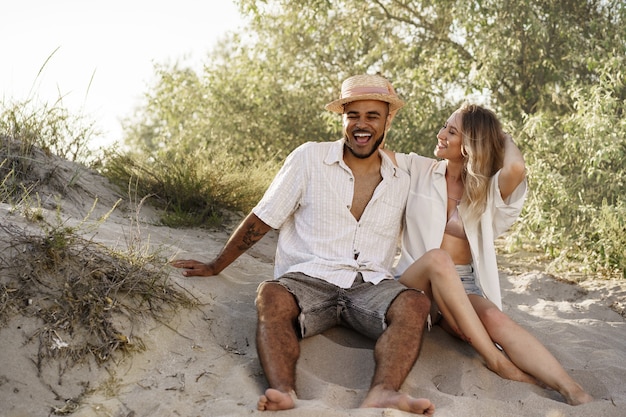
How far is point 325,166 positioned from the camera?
3.82m

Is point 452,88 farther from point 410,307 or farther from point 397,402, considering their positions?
point 397,402

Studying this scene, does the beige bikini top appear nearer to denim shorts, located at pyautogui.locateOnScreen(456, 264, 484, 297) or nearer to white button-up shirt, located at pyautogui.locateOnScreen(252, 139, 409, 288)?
denim shorts, located at pyautogui.locateOnScreen(456, 264, 484, 297)

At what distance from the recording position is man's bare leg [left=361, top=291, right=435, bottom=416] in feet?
9.47

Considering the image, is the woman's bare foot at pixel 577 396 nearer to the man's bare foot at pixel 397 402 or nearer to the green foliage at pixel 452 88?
the man's bare foot at pixel 397 402

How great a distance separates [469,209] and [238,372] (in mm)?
1512

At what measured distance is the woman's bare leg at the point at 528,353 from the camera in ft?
10.8

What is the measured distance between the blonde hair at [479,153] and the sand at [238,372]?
75 centimetres

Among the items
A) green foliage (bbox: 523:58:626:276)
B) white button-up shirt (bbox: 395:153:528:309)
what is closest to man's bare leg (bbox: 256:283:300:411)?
white button-up shirt (bbox: 395:153:528:309)

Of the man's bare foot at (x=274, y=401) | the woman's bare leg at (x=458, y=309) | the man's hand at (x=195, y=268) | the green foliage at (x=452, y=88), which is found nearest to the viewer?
the man's bare foot at (x=274, y=401)

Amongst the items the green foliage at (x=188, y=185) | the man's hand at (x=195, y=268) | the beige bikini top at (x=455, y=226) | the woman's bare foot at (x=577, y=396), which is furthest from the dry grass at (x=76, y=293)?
the green foliage at (x=188, y=185)

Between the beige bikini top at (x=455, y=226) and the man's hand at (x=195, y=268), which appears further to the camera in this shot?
the man's hand at (x=195, y=268)

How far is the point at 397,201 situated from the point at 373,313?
0.72 m

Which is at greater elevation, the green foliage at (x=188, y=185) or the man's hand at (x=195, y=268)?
the green foliage at (x=188, y=185)

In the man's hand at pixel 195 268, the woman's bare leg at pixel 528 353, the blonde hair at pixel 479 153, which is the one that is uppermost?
the blonde hair at pixel 479 153
